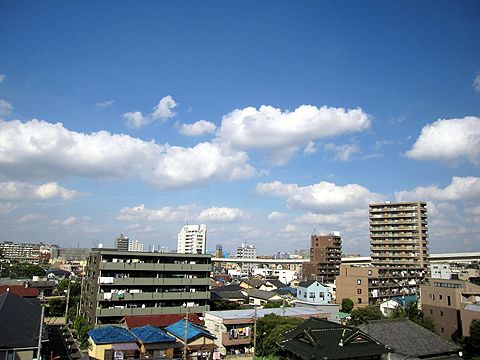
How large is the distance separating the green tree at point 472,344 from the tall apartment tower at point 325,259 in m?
70.8

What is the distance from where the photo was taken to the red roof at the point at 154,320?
46875 mm

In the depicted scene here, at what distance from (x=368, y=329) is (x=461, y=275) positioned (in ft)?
250

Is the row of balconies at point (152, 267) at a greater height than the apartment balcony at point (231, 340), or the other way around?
the row of balconies at point (152, 267)

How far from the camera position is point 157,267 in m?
53.6

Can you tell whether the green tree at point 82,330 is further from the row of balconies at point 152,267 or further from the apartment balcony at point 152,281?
the row of balconies at point 152,267

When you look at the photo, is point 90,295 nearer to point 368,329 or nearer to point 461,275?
point 368,329

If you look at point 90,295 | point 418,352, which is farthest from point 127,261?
point 418,352

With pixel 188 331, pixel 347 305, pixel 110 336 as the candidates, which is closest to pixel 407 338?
pixel 188 331

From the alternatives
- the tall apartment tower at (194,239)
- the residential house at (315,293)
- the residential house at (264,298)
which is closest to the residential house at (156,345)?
the residential house at (264,298)

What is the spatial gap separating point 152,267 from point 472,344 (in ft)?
141

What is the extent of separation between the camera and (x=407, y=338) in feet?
111

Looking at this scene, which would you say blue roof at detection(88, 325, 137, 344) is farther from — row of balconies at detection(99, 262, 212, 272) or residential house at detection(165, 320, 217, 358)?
row of balconies at detection(99, 262, 212, 272)

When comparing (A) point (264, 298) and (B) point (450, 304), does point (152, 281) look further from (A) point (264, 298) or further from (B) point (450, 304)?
(B) point (450, 304)

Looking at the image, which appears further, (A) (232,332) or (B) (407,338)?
(A) (232,332)
